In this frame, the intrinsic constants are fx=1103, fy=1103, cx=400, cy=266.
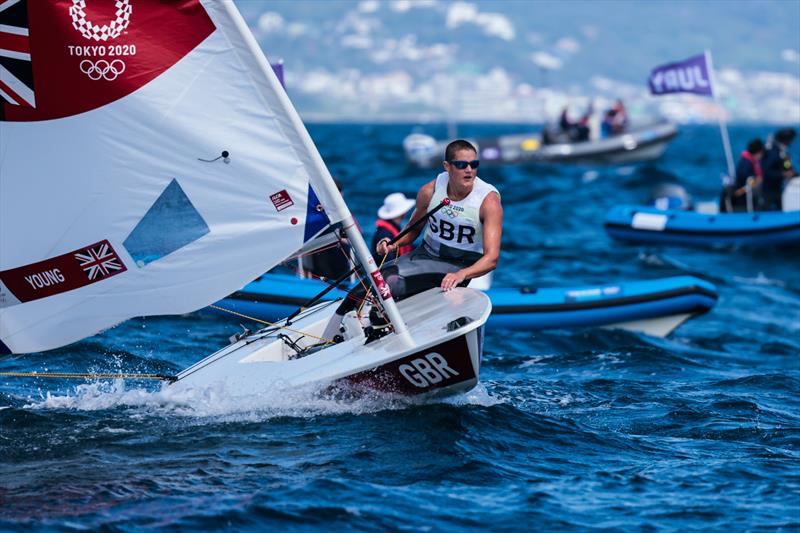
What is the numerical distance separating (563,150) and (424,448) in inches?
1156

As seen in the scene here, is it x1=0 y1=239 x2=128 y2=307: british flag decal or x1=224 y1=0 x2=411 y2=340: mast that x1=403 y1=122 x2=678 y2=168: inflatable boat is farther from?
x1=0 y1=239 x2=128 y2=307: british flag decal

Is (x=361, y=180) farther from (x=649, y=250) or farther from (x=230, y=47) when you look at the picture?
(x=230, y=47)

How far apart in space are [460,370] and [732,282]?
34.3 ft

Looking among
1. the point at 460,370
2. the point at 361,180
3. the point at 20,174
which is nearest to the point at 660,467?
the point at 460,370

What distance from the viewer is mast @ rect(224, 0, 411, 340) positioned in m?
6.89

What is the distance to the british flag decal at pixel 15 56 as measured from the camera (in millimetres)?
6812

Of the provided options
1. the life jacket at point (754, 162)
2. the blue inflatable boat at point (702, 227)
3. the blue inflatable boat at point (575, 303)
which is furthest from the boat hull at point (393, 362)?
the blue inflatable boat at point (702, 227)

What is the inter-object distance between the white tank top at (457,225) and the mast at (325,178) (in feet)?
2.66

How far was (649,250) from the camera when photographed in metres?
19.6

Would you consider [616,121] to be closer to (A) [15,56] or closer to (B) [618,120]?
(B) [618,120]

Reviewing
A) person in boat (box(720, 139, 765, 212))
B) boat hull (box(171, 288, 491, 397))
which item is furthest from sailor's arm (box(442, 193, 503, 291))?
person in boat (box(720, 139, 765, 212))

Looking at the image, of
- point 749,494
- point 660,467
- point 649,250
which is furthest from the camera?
point 649,250

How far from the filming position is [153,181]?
719 cm

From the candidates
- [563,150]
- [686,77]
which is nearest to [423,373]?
[686,77]
